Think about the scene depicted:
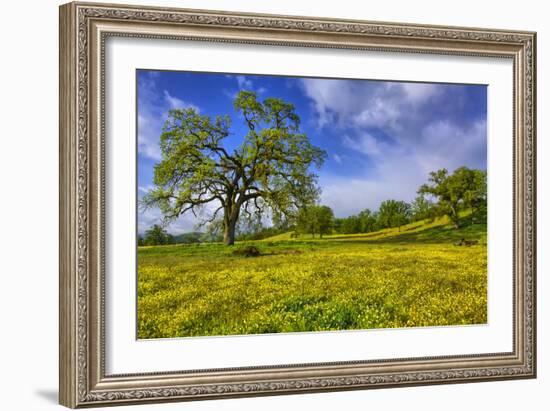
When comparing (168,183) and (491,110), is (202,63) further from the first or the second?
(491,110)

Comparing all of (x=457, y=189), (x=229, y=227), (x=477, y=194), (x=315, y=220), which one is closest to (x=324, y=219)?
(x=315, y=220)

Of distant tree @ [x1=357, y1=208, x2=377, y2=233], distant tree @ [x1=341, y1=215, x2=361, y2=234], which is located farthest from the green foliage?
distant tree @ [x1=357, y1=208, x2=377, y2=233]

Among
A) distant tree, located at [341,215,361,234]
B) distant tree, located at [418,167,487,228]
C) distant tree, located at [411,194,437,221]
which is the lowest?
distant tree, located at [341,215,361,234]

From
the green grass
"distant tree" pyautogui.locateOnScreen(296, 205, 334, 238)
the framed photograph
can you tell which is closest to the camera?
the framed photograph

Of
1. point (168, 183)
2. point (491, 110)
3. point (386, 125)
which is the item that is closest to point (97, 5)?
point (168, 183)

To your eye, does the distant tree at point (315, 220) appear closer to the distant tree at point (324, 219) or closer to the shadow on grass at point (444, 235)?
the distant tree at point (324, 219)

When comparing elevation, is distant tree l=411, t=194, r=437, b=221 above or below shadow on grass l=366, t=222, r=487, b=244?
above

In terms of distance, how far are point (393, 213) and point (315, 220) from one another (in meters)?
0.73

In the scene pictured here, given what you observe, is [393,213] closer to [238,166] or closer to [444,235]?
[444,235]

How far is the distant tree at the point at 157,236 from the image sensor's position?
7.62 meters

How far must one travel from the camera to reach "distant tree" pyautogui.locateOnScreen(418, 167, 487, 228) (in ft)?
27.9

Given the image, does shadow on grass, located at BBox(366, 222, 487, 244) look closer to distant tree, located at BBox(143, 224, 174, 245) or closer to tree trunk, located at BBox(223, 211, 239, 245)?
tree trunk, located at BBox(223, 211, 239, 245)

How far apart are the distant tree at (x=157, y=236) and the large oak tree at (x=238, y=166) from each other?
5.3 inches

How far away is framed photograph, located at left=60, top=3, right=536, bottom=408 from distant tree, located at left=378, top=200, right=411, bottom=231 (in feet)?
0.06
